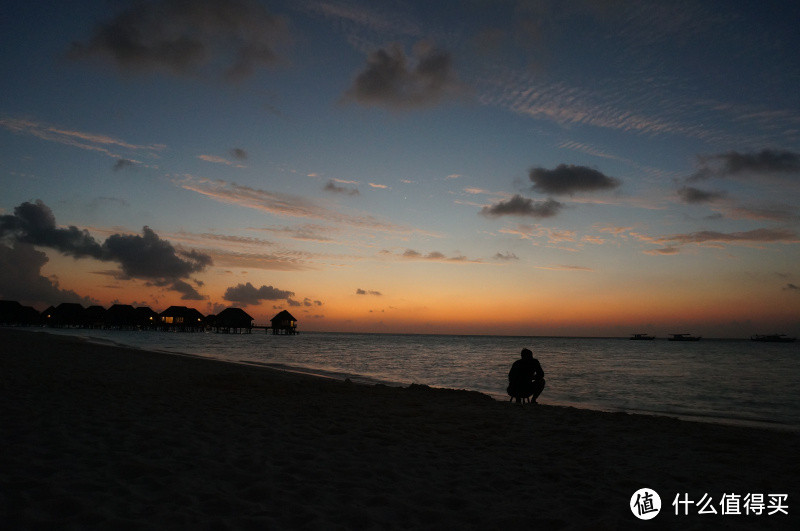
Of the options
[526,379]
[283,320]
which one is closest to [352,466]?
[526,379]

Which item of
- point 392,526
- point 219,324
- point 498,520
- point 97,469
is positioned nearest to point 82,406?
point 97,469

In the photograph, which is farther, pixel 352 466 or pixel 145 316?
pixel 145 316

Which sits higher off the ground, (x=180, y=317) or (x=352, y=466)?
(x=352, y=466)

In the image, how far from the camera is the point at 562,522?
4.12 m

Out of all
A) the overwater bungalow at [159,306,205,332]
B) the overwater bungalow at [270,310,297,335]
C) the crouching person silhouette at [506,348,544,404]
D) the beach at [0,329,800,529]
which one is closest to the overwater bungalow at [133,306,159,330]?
Result: the overwater bungalow at [159,306,205,332]

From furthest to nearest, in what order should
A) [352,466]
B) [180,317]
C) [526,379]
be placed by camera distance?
[180,317] < [526,379] < [352,466]

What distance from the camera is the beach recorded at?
4012 mm

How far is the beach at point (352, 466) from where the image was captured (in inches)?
158

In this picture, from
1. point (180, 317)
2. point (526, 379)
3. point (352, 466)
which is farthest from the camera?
point (180, 317)

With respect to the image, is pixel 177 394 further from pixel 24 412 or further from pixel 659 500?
pixel 659 500

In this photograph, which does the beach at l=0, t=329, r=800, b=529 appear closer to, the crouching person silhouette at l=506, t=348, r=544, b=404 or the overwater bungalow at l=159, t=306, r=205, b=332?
the crouching person silhouette at l=506, t=348, r=544, b=404

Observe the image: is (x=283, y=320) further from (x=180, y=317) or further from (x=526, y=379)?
(x=526, y=379)

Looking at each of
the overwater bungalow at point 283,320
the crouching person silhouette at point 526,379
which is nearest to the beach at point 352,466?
the crouching person silhouette at point 526,379

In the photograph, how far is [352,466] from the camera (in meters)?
5.55
